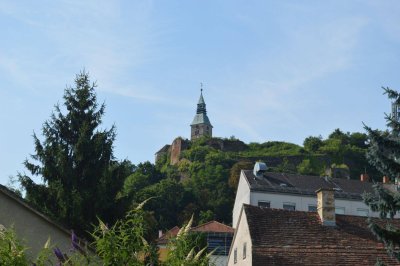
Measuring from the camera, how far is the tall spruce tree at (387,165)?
57.0ft

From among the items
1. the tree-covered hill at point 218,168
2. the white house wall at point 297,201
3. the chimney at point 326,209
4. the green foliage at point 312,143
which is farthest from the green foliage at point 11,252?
the green foliage at point 312,143

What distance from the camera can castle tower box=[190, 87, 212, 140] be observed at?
18288 centimetres

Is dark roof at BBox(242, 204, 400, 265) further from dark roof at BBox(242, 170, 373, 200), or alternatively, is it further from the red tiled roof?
the red tiled roof

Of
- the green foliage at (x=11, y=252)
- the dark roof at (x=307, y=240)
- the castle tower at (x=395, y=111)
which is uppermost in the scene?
the castle tower at (x=395, y=111)

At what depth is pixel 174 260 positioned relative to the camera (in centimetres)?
555

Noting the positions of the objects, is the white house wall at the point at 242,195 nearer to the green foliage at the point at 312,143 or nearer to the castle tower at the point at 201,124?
the green foliage at the point at 312,143

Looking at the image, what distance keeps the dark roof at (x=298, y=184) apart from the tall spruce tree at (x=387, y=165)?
40.7 m

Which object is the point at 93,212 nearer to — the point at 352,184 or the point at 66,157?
the point at 66,157

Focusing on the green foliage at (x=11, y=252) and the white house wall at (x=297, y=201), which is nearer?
the green foliage at (x=11, y=252)

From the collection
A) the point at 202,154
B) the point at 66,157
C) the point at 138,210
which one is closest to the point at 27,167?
the point at 66,157

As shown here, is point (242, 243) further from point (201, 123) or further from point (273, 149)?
point (201, 123)

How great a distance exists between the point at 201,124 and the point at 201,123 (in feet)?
0.88

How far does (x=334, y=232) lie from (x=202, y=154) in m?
98.9

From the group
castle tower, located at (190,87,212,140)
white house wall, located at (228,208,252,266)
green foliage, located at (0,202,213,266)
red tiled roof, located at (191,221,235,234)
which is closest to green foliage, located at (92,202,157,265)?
green foliage, located at (0,202,213,266)
